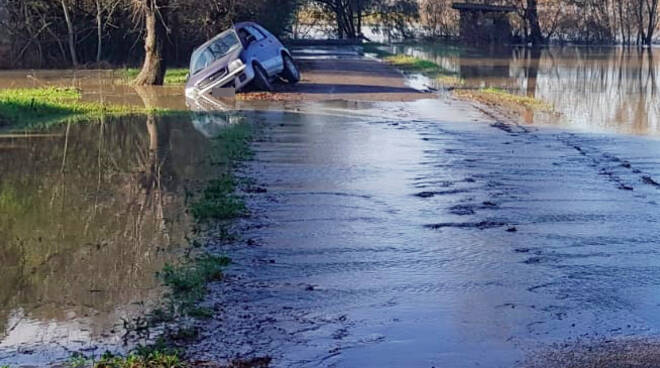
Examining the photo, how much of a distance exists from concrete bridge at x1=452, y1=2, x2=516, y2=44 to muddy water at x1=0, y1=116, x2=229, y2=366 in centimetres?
4523

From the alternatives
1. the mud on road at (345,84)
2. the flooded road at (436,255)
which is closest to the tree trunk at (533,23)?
the mud on road at (345,84)

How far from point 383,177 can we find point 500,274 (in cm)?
457

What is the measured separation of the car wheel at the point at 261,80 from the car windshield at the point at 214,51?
806 mm

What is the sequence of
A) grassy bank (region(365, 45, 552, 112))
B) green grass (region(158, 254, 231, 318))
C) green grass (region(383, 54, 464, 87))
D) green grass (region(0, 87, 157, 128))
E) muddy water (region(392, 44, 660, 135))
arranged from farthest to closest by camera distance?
green grass (region(383, 54, 464, 87)), grassy bank (region(365, 45, 552, 112)), muddy water (region(392, 44, 660, 135)), green grass (region(0, 87, 157, 128)), green grass (region(158, 254, 231, 318))

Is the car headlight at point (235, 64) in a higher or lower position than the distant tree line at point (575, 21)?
lower

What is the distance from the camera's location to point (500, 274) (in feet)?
26.8

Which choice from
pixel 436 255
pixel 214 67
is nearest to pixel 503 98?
pixel 214 67

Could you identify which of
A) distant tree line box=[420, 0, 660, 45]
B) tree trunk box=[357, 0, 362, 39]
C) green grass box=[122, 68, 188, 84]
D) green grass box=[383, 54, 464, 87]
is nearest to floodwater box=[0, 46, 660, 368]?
green grass box=[122, 68, 188, 84]

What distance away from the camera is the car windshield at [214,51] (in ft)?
79.7

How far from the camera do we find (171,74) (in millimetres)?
29641

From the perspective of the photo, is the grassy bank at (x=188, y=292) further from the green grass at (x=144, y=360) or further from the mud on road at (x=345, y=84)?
the mud on road at (x=345, y=84)

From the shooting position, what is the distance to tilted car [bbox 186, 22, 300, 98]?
23.3 m

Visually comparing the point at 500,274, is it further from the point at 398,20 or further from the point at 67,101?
the point at 398,20

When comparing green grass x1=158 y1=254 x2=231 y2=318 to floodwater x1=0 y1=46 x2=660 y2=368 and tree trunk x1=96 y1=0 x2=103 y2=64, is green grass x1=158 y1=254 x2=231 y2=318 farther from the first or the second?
tree trunk x1=96 y1=0 x2=103 y2=64
